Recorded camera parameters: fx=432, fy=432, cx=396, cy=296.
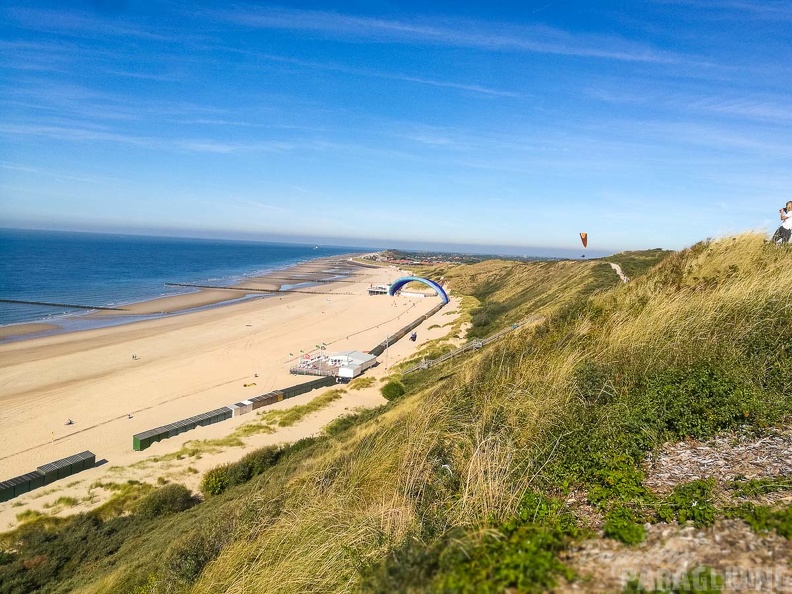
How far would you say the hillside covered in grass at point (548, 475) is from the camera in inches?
122

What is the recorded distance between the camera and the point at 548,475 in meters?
4.48

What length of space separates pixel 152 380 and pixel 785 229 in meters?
31.6

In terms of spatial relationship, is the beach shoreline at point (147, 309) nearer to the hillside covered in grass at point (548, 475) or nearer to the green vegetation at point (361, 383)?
the green vegetation at point (361, 383)

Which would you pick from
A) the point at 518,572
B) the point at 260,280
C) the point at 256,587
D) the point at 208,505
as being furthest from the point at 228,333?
the point at 260,280

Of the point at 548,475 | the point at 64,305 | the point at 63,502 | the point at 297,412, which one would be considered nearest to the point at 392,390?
the point at 297,412

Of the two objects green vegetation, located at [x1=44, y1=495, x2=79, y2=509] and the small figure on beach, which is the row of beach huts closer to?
green vegetation, located at [x1=44, y1=495, x2=79, y2=509]

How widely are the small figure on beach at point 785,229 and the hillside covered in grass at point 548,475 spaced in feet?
6.57

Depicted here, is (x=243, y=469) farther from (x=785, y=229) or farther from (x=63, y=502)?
(x=785, y=229)

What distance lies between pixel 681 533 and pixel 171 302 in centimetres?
6737

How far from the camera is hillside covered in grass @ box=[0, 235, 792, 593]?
3109 millimetres

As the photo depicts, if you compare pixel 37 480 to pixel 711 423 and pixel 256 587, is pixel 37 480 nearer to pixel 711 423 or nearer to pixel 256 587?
pixel 256 587

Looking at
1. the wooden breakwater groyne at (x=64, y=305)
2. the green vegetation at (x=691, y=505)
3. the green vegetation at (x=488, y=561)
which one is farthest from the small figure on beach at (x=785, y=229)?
the wooden breakwater groyne at (x=64, y=305)

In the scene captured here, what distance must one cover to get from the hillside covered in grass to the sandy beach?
32.9 ft

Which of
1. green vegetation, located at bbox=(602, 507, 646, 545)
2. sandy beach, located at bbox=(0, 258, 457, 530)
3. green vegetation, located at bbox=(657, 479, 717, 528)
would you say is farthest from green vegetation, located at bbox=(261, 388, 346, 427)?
green vegetation, located at bbox=(657, 479, 717, 528)
